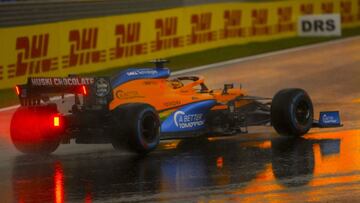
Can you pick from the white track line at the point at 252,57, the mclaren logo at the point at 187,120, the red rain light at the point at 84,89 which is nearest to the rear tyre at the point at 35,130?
the red rain light at the point at 84,89

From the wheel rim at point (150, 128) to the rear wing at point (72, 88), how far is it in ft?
1.79

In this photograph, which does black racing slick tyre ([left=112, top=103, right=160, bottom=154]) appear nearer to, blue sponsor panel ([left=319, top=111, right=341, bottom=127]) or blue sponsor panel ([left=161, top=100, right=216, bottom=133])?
blue sponsor panel ([left=161, top=100, right=216, bottom=133])

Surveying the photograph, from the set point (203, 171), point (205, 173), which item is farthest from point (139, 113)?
point (205, 173)

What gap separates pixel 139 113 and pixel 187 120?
1.12 m

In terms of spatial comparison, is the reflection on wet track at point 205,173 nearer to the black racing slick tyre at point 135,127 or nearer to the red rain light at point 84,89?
the black racing slick tyre at point 135,127

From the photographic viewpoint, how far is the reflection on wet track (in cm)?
897

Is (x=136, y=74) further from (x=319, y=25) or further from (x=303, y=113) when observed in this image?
(x=319, y=25)

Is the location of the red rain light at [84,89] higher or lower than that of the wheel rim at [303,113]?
higher

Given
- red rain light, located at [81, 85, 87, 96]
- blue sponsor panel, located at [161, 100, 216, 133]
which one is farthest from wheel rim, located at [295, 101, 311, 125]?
red rain light, located at [81, 85, 87, 96]

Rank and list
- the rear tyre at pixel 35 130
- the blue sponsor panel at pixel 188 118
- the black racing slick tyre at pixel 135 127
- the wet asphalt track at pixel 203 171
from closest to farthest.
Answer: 1. the wet asphalt track at pixel 203 171
2. the black racing slick tyre at pixel 135 127
3. the rear tyre at pixel 35 130
4. the blue sponsor panel at pixel 188 118

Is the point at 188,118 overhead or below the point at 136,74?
below

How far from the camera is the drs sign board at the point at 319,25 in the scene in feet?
114

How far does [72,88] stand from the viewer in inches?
442

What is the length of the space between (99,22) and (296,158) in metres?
13.2
